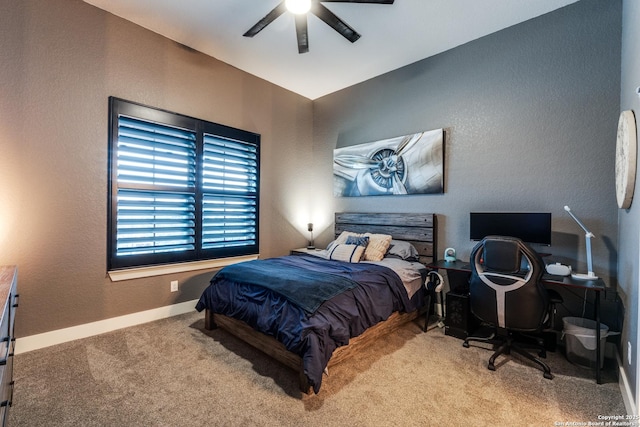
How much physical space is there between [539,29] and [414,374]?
338cm

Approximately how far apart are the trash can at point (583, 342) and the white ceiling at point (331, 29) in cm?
285

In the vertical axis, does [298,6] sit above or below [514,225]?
above

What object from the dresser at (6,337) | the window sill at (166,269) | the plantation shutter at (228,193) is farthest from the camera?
the plantation shutter at (228,193)

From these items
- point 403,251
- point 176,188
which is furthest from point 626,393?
point 176,188

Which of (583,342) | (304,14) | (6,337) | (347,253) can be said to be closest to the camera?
(6,337)

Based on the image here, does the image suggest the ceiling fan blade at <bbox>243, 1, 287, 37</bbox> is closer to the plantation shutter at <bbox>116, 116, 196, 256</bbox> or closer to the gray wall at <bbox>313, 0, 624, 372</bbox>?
the plantation shutter at <bbox>116, 116, 196, 256</bbox>

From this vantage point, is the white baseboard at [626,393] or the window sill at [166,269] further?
the window sill at [166,269]

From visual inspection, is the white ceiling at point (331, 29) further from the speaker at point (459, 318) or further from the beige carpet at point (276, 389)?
the beige carpet at point (276, 389)

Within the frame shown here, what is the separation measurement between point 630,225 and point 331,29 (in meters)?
3.02

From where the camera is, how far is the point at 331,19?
97.2 inches

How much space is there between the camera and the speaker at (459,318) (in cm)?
274

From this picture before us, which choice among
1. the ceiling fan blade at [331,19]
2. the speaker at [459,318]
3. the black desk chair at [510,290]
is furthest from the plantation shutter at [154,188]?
the black desk chair at [510,290]

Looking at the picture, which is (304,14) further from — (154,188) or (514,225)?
(514,225)

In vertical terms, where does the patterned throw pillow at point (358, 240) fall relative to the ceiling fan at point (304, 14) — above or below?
below
